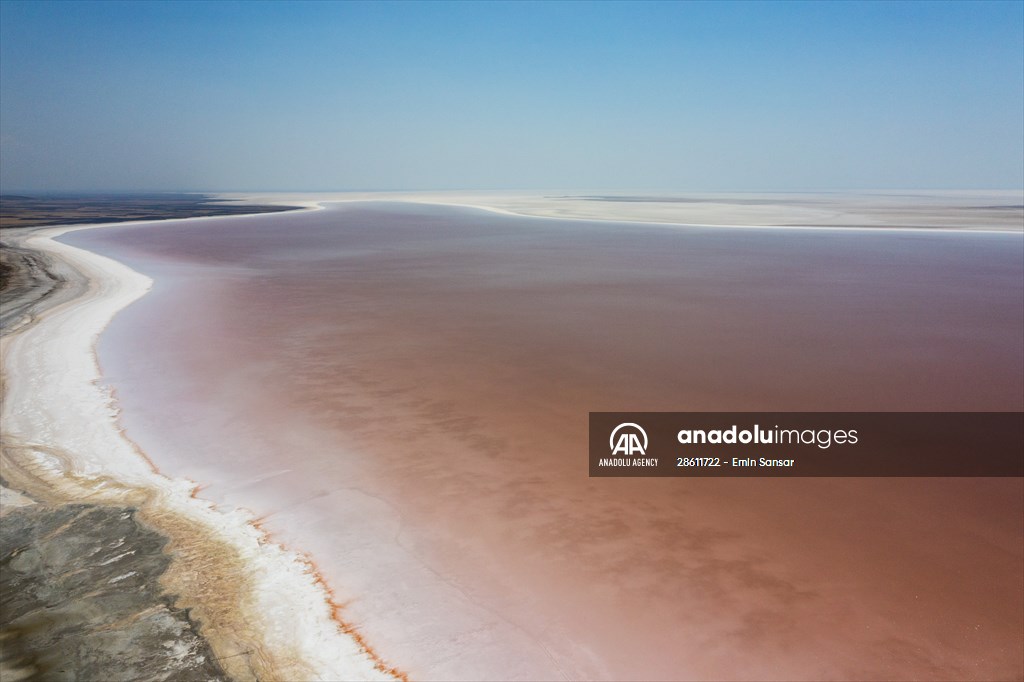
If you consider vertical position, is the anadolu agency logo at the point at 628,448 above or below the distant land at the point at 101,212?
below

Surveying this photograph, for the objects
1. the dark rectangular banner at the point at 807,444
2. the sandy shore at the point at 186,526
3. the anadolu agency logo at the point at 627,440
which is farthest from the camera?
the anadolu agency logo at the point at 627,440

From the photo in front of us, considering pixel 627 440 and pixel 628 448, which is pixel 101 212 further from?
pixel 628 448

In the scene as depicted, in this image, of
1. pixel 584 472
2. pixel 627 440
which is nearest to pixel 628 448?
pixel 627 440

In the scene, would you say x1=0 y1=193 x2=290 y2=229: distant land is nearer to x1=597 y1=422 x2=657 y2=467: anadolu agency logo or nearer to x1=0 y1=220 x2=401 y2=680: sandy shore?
x1=0 y1=220 x2=401 y2=680: sandy shore

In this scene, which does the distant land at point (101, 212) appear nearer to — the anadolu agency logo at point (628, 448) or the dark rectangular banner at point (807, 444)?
the anadolu agency logo at point (628, 448)

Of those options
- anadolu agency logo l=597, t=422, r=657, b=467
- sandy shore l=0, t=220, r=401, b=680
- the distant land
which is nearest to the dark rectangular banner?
anadolu agency logo l=597, t=422, r=657, b=467

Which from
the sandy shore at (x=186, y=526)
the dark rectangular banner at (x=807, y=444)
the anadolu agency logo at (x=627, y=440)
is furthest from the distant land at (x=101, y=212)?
the dark rectangular banner at (x=807, y=444)
